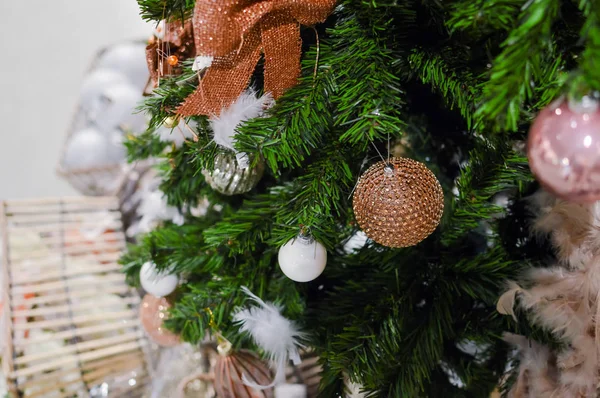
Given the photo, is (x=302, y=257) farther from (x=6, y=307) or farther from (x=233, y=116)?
(x=6, y=307)

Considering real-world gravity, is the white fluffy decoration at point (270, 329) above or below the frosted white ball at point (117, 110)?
below

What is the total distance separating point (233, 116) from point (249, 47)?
0.05 meters

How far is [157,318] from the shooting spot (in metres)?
0.61

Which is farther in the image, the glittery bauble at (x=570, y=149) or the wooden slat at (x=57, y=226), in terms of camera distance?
the wooden slat at (x=57, y=226)

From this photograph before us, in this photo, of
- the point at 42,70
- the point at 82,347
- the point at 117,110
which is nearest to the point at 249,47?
the point at 82,347

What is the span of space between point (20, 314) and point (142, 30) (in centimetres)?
101

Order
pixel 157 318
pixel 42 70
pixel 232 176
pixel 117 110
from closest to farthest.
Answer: pixel 232 176 → pixel 157 318 → pixel 117 110 → pixel 42 70

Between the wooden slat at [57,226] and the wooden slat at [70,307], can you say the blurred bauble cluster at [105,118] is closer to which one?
the wooden slat at [57,226]

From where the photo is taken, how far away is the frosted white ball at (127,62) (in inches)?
41.3

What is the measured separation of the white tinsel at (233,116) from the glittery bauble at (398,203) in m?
0.10

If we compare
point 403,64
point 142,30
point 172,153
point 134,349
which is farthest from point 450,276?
point 142,30

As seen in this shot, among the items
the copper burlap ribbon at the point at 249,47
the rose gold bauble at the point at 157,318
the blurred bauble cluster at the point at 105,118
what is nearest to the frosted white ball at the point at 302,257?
the copper burlap ribbon at the point at 249,47

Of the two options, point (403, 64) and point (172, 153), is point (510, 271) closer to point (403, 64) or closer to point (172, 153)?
point (403, 64)

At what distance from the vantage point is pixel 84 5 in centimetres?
136
